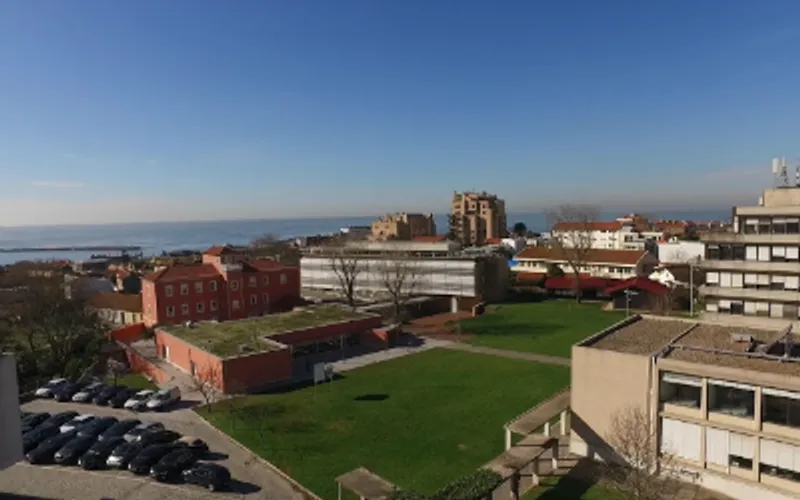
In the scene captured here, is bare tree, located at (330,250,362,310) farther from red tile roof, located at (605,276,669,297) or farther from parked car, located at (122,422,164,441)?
parked car, located at (122,422,164,441)

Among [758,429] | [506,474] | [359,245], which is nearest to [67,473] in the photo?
[506,474]

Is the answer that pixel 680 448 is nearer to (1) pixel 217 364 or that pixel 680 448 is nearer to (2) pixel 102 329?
(1) pixel 217 364

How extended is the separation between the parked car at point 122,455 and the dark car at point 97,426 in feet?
9.38

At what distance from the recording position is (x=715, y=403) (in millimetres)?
18375

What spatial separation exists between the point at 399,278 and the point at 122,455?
3220 cm

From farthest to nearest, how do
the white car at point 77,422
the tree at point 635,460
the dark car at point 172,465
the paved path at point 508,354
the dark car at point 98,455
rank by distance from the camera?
the paved path at point 508,354, the white car at point 77,422, the dark car at point 98,455, the dark car at point 172,465, the tree at point 635,460

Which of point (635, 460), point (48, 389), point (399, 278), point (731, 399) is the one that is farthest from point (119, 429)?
point (399, 278)

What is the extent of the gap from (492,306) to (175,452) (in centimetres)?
4009

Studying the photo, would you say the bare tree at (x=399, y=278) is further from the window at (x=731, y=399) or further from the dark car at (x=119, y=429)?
the window at (x=731, y=399)

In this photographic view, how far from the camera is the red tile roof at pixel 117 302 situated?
54.6 metres

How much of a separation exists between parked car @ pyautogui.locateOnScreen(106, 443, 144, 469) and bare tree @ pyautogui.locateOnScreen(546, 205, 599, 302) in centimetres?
4694

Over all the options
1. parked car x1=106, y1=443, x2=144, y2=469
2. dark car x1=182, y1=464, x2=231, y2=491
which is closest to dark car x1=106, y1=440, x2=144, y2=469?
parked car x1=106, y1=443, x2=144, y2=469

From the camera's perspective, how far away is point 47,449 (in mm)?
22641

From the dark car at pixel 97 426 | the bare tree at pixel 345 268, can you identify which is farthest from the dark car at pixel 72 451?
the bare tree at pixel 345 268
